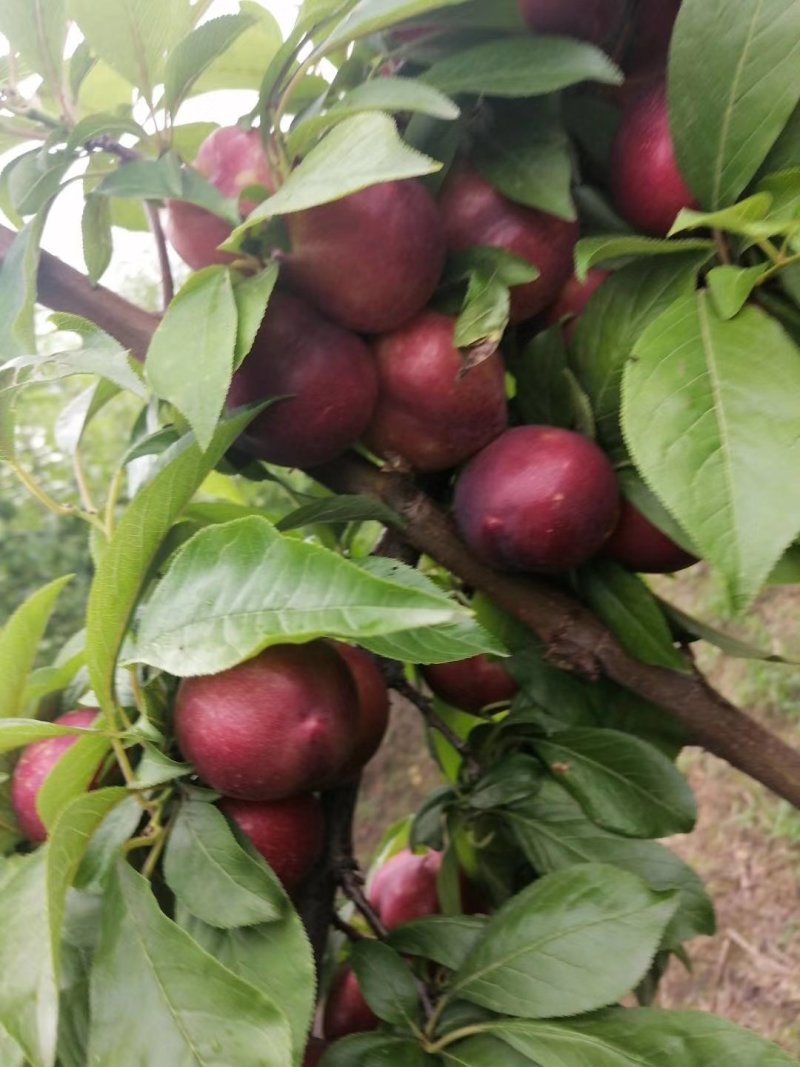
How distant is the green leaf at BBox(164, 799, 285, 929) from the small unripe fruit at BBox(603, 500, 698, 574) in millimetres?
224

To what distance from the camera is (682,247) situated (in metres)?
0.39

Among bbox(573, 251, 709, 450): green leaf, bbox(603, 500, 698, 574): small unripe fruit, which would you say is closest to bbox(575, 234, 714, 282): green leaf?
bbox(573, 251, 709, 450): green leaf

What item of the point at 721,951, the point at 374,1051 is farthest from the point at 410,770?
the point at 374,1051

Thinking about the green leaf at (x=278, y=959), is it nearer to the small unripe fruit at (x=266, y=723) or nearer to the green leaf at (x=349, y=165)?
the small unripe fruit at (x=266, y=723)

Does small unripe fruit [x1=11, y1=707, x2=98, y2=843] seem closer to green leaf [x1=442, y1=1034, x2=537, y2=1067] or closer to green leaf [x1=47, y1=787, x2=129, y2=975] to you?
green leaf [x1=47, y1=787, x2=129, y2=975]

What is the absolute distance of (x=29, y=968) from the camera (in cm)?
33

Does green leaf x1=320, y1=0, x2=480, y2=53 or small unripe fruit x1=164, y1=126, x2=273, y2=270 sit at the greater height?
green leaf x1=320, y1=0, x2=480, y2=53

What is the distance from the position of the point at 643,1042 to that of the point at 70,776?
0.89 feet

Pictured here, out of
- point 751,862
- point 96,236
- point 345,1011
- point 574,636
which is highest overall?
point 96,236

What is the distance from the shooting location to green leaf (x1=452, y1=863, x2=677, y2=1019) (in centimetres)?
41

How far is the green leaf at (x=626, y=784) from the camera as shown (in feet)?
1.54

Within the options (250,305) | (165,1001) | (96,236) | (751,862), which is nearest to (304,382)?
(250,305)

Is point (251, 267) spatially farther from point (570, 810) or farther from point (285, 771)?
point (570, 810)

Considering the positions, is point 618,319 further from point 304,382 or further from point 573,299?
point 304,382
